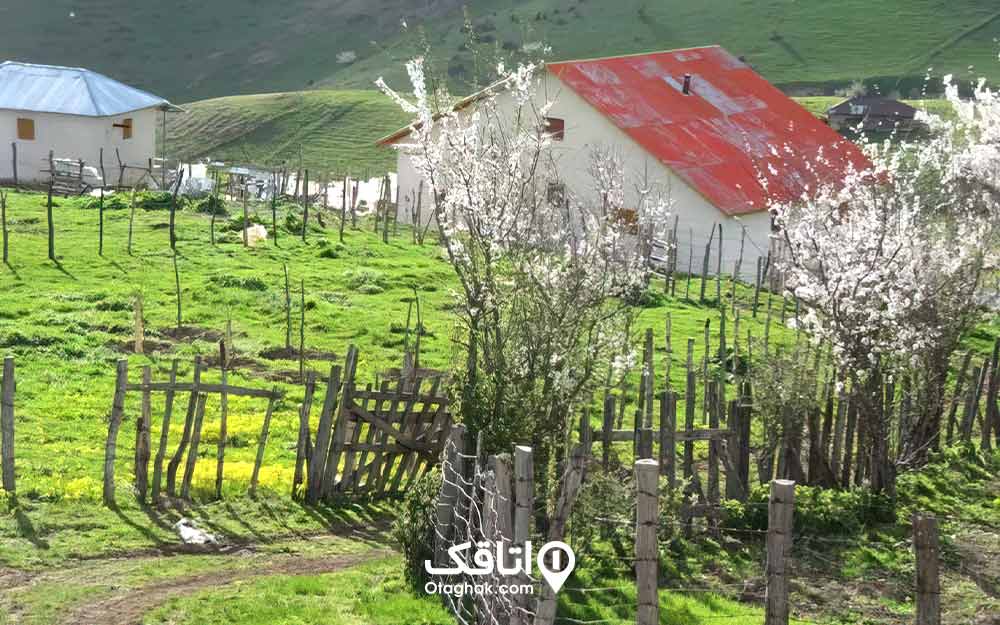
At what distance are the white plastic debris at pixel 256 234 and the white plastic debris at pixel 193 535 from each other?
18093 millimetres

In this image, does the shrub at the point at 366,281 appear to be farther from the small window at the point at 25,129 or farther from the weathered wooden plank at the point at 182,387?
the small window at the point at 25,129

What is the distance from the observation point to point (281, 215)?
116 feet

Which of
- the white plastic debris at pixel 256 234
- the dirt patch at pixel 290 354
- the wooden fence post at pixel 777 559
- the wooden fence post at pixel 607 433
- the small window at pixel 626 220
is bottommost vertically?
the dirt patch at pixel 290 354

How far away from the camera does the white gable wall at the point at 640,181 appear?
33.8 meters

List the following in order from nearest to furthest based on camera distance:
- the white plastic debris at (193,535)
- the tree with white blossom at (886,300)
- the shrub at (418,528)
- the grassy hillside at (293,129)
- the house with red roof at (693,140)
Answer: the shrub at (418,528) → the white plastic debris at (193,535) → the tree with white blossom at (886,300) → the house with red roof at (693,140) → the grassy hillside at (293,129)

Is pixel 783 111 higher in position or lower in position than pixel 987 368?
higher

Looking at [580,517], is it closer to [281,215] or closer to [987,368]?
[987,368]

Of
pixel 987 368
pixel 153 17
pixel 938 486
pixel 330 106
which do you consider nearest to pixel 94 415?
pixel 938 486

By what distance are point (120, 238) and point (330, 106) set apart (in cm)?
5002

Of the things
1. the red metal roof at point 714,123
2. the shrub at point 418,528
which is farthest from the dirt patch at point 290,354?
the red metal roof at point 714,123

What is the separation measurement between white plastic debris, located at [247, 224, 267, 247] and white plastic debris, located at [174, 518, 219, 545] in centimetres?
1809

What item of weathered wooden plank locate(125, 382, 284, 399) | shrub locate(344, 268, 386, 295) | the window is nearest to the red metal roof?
shrub locate(344, 268, 386, 295)

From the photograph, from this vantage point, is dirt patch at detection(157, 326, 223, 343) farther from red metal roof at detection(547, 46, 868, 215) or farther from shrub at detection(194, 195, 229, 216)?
red metal roof at detection(547, 46, 868, 215)

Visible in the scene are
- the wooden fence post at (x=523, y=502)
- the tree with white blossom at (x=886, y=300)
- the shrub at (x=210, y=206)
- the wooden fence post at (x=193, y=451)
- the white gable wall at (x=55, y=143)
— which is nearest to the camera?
the wooden fence post at (x=523, y=502)
